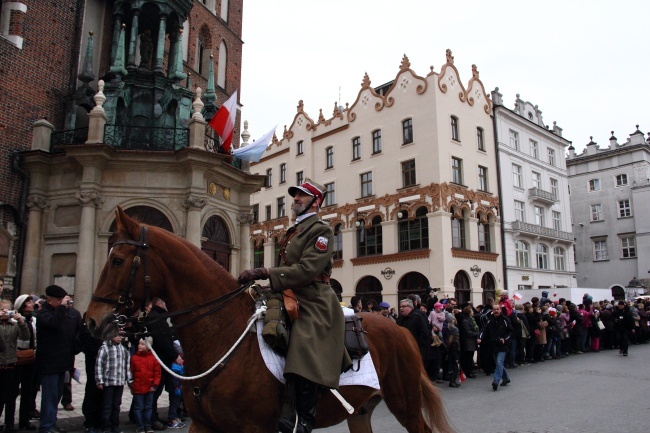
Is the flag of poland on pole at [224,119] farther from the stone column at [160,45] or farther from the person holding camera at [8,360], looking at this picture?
the person holding camera at [8,360]

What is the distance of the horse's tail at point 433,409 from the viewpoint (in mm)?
5859

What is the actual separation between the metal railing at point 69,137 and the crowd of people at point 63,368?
934cm

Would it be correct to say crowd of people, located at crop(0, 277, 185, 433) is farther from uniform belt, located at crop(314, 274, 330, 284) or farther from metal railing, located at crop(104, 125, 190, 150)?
metal railing, located at crop(104, 125, 190, 150)

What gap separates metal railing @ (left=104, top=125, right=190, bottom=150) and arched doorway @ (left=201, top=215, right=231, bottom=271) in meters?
2.80

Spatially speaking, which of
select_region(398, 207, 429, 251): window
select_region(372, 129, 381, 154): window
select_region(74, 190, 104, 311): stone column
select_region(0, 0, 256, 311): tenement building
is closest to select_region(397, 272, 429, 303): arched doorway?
select_region(398, 207, 429, 251): window

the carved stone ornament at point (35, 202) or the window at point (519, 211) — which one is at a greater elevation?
the window at point (519, 211)

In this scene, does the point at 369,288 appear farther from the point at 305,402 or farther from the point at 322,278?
the point at 305,402

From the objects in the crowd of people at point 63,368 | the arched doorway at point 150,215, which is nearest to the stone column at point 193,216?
the arched doorway at point 150,215

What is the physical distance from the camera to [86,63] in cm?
1859

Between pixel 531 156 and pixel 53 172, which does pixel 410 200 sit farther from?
pixel 53 172

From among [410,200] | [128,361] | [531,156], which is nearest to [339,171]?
[410,200]

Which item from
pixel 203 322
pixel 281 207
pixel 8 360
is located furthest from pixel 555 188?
pixel 203 322

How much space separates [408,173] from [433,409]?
102ft

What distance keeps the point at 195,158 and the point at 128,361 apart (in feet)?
27.8
